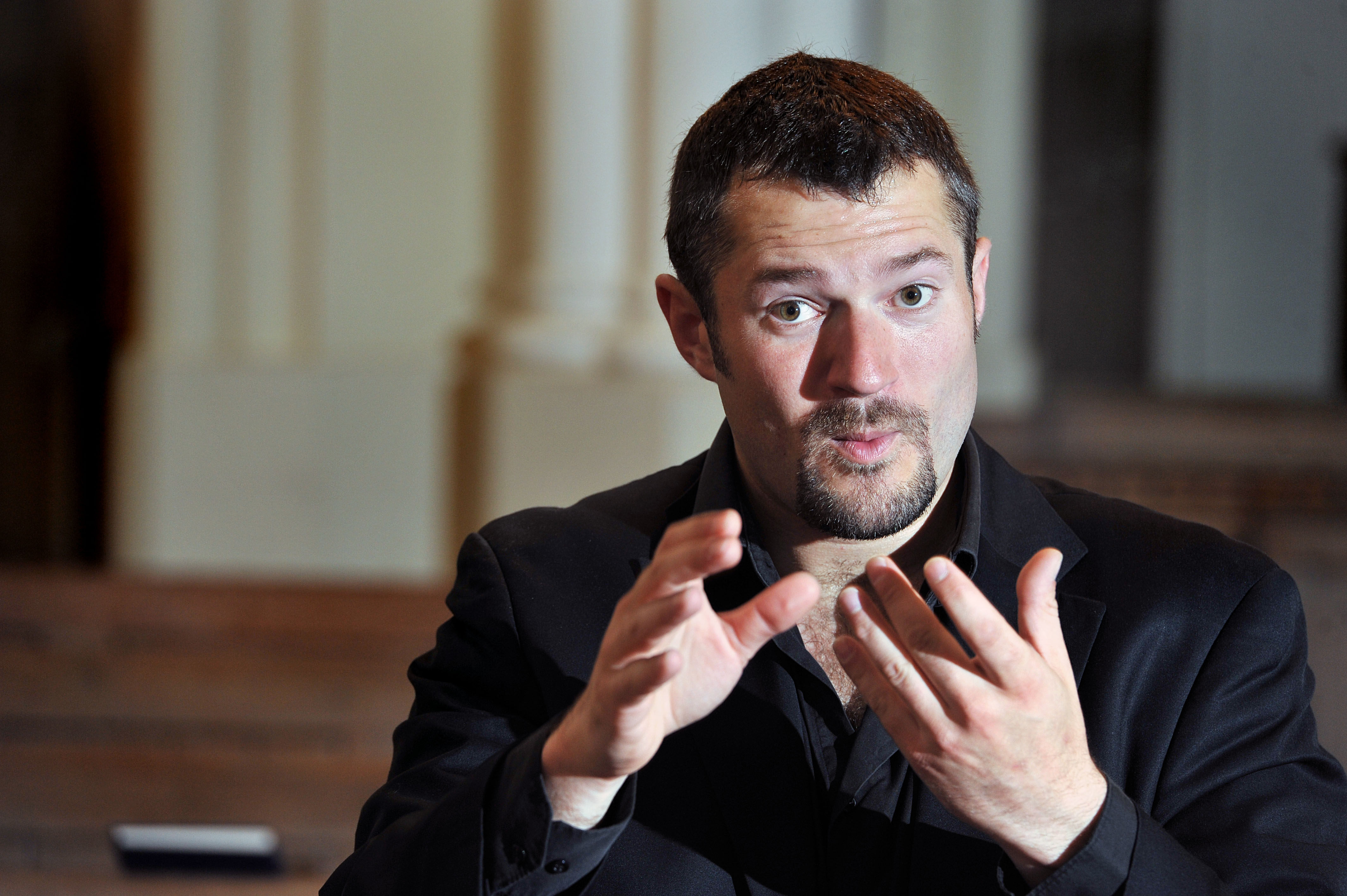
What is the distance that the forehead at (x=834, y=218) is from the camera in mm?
1386

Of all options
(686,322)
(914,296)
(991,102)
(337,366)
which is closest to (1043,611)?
(914,296)

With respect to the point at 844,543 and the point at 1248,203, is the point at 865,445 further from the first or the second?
the point at 1248,203

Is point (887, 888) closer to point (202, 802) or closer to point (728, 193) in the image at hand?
point (728, 193)

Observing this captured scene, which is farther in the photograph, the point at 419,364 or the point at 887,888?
the point at 419,364

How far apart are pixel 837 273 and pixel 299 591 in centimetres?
390

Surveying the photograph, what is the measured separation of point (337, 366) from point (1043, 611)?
4.49 m

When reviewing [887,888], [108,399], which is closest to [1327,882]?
[887,888]

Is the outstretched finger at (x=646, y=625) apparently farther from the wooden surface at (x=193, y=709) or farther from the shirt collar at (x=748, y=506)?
the wooden surface at (x=193, y=709)

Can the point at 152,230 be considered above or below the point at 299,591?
above

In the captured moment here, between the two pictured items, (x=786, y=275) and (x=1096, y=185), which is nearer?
(x=786, y=275)

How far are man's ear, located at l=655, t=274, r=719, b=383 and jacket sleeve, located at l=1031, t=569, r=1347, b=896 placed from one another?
66 cm

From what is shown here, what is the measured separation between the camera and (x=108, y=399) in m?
6.55

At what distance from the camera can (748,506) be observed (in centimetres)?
160

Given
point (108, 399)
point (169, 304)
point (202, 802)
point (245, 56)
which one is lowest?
point (202, 802)
